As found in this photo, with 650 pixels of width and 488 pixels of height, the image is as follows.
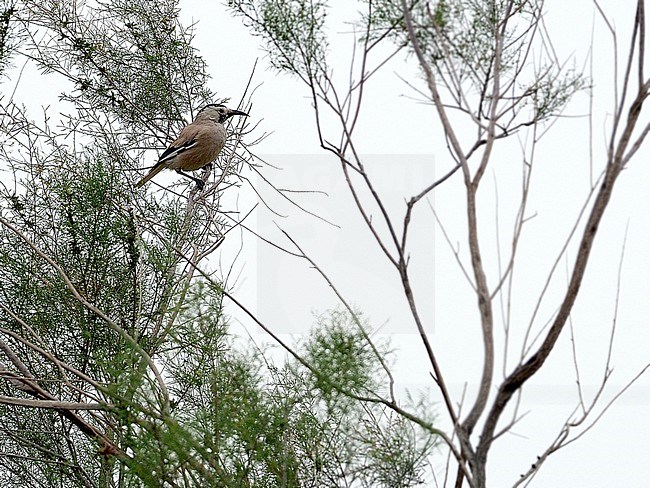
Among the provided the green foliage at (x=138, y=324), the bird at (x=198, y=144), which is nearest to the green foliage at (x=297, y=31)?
the green foliage at (x=138, y=324)

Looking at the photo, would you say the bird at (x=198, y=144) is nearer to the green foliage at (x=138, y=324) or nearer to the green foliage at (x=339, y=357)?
the green foliage at (x=138, y=324)

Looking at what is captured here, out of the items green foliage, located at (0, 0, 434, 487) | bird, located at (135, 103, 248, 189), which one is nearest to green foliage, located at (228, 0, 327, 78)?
green foliage, located at (0, 0, 434, 487)

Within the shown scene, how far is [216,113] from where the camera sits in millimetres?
1170

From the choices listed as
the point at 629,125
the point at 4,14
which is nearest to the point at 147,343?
the point at 4,14

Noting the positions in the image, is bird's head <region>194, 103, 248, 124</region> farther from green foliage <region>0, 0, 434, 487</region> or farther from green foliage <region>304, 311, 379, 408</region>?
green foliage <region>304, 311, 379, 408</region>

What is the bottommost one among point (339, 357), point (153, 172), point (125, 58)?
point (339, 357)

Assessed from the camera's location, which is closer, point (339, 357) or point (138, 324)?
point (339, 357)

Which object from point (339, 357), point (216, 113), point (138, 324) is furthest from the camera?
point (216, 113)

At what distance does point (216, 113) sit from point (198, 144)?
0.19 feet

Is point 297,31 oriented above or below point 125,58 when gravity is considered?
below

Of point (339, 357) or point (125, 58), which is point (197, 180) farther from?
point (339, 357)

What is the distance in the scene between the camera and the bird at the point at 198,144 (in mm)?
1118

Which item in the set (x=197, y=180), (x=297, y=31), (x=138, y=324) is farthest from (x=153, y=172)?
(x=297, y=31)

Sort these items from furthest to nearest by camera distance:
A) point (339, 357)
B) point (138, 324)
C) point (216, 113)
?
1. point (216, 113)
2. point (138, 324)
3. point (339, 357)
